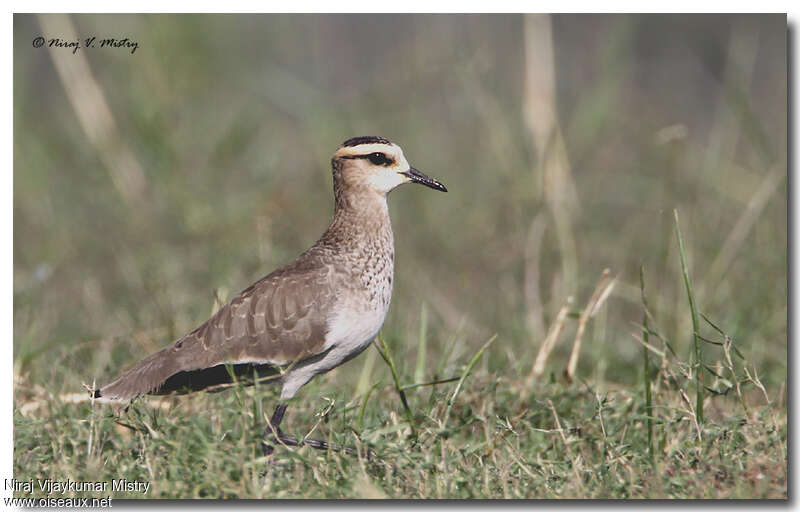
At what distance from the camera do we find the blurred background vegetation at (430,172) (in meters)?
6.80

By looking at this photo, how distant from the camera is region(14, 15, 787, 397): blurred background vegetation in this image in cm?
680

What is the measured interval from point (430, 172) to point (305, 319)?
4.64 meters

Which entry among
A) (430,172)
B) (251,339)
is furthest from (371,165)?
(430,172)

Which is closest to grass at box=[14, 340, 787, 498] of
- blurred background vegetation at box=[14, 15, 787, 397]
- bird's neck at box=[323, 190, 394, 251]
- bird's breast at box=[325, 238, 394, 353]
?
bird's breast at box=[325, 238, 394, 353]

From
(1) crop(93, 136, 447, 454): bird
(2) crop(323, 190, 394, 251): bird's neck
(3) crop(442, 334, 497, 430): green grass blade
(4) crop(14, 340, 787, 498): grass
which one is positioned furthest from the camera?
(2) crop(323, 190, 394, 251): bird's neck

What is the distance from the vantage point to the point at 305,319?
15.0 feet

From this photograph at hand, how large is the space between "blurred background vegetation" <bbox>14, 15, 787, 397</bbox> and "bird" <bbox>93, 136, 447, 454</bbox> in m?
1.35

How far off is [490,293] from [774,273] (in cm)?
233

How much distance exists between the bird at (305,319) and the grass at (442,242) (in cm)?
19

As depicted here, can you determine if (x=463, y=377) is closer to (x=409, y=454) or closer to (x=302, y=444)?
(x=409, y=454)

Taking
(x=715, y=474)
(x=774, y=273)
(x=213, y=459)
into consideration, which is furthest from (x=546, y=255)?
(x=213, y=459)

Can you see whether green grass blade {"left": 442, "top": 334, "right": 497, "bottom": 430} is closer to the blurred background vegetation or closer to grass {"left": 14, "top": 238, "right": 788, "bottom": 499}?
grass {"left": 14, "top": 238, "right": 788, "bottom": 499}

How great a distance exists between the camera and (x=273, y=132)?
9.55 meters

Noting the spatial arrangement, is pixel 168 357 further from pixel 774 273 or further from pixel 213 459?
pixel 774 273
